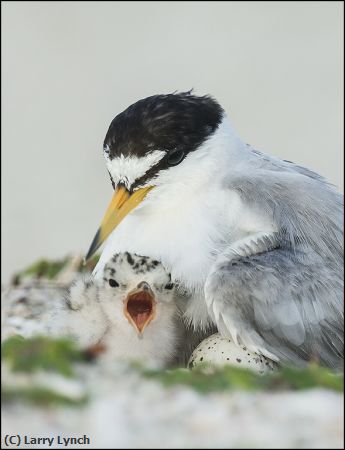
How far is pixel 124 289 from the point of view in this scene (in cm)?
339

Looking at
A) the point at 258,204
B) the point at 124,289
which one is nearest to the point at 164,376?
the point at 124,289

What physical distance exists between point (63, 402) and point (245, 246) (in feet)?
3.86

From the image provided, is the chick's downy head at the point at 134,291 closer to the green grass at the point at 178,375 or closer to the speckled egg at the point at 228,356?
the speckled egg at the point at 228,356

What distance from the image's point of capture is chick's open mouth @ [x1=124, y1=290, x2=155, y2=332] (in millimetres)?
Answer: 3372

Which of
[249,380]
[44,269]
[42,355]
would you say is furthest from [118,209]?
[44,269]

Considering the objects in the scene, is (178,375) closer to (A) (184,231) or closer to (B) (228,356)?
(B) (228,356)

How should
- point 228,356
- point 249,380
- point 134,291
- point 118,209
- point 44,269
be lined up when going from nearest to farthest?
point 249,380
point 228,356
point 134,291
point 118,209
point 44,269

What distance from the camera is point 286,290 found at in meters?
3.27

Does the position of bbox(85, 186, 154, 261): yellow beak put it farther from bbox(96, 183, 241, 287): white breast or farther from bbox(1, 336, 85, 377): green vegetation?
bbox(1, 336, 85, 377): green vegetation

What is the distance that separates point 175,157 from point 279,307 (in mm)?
757

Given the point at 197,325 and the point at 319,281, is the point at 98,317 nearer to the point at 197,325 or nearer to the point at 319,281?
the point at 197,325

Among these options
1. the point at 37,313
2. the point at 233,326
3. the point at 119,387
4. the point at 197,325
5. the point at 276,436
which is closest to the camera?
the point at 276,436

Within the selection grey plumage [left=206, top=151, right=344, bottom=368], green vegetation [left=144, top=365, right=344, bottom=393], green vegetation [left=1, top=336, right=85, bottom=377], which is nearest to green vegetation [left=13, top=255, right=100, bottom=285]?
grey plumage [left=206, top=151, right=344, bottom=368]

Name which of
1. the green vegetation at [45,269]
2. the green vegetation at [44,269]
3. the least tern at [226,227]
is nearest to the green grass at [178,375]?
the least tern at [226,227]
